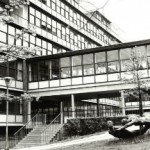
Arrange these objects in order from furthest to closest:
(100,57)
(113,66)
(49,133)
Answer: (100,57) < (113,66) < (49,133)

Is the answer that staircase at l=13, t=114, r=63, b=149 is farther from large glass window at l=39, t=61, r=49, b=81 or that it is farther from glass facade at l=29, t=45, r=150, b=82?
large glass window at l=39, t=61, r=49, b=81

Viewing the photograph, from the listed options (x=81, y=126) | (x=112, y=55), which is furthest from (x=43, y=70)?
(x=81, y=126)

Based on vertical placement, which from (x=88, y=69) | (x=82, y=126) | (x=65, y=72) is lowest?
(x=82, y=126)

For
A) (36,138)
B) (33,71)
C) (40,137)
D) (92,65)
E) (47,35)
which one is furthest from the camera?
(47,35)

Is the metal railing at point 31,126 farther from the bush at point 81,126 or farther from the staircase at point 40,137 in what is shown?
the bush at point 81,126

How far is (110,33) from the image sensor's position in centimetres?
5688

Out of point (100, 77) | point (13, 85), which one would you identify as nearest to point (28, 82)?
point (13, 85)

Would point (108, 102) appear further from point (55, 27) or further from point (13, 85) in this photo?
point (13, 85)

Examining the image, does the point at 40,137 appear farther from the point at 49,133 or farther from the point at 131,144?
the point at 131,144

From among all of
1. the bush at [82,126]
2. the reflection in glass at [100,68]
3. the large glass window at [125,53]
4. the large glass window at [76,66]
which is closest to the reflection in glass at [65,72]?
the large glass window at [76,66]

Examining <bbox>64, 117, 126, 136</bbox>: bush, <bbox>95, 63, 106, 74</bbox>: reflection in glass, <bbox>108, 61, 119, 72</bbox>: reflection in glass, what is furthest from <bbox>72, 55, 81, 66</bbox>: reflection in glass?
<bbox>64, 117, 126, 136</bbox>: bush

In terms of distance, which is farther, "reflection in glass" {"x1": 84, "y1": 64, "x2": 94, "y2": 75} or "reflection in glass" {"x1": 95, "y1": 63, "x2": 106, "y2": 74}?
"reflection in glass" {"x1": 84, "y1": 64, "x2": 94, "y2": 75}

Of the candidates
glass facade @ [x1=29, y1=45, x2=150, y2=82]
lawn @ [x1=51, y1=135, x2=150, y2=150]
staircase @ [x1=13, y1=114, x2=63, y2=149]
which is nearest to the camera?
lawn @ [x1=51, y1=135, x2=150, y2=150]

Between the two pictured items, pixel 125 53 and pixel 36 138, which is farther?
pixel 125 53
